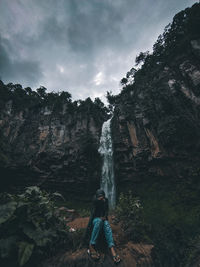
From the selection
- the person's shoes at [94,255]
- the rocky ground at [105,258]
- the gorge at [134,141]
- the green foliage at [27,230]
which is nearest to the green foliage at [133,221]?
the rocky ground at [105,258]

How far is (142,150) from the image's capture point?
1414cm

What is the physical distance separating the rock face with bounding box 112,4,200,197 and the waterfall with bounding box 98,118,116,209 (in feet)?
2.77

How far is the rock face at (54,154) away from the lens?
52.9 feet

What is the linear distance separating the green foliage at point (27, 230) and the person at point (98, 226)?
859mm

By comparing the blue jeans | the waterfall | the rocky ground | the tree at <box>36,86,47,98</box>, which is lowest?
the rocky ground

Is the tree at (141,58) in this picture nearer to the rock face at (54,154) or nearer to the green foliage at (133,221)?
the rock face at (54,154)

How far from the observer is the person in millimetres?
3404

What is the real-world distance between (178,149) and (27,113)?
20.6 meters

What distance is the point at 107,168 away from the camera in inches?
640

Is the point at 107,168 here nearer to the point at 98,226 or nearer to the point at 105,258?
the point at 98,226

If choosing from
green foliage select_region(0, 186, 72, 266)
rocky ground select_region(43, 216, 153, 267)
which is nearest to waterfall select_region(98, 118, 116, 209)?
rocky ground select_region(43, 216, 153, 267)

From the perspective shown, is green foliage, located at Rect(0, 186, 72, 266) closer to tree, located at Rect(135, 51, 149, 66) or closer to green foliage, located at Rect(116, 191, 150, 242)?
green foliage, located at Rect(116, 191, 150, 242)

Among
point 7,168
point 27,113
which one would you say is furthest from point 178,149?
point 27,113

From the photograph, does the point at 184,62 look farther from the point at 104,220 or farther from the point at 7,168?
the point at 7,168
